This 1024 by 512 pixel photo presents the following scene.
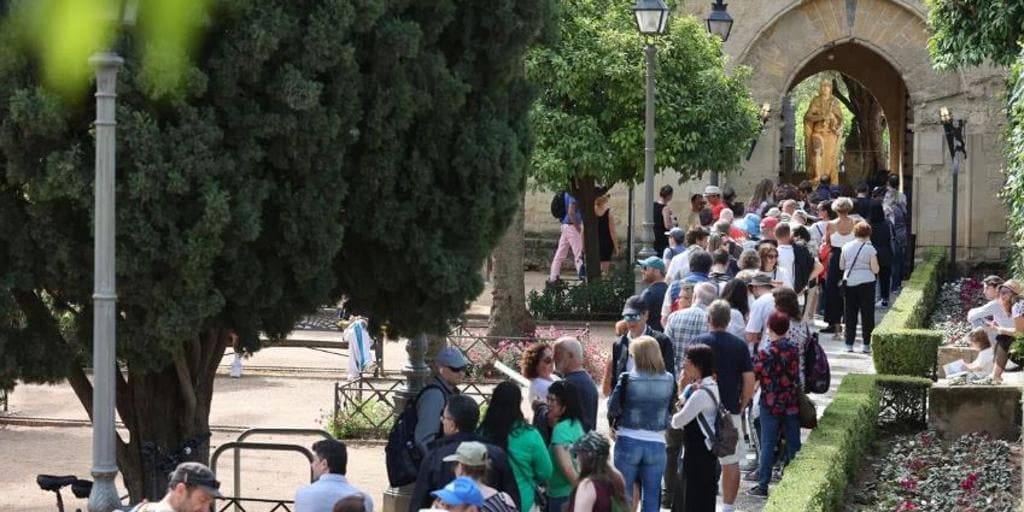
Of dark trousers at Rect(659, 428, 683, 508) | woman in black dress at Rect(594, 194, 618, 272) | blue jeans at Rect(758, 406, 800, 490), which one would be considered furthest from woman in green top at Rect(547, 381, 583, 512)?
woman in black dress at Rect(594, 194, 618, 272)

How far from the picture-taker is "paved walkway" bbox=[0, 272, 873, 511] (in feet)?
50.3

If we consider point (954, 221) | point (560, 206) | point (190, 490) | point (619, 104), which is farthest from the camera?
point (954, 221)

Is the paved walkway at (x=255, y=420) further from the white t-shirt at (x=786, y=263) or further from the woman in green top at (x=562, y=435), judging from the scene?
the woman in green top at (x=562, y=435)

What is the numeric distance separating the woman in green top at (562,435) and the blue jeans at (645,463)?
2.36ft

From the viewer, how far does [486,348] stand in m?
20.1

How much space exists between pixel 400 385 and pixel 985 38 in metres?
7.14

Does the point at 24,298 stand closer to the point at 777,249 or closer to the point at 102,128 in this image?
the point at 102,128

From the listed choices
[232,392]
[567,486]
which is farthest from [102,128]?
[232,392]

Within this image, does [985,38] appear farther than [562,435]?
Yes

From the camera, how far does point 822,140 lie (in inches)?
2028

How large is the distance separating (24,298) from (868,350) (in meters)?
12.0

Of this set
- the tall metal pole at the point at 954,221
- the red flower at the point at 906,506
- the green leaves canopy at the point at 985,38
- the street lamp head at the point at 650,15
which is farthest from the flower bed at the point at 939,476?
the tall metal pole at the point at 954,221

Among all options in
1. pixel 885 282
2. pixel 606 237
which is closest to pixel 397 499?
pixel 885 282

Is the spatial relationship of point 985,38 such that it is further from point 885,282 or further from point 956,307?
point 956,307
